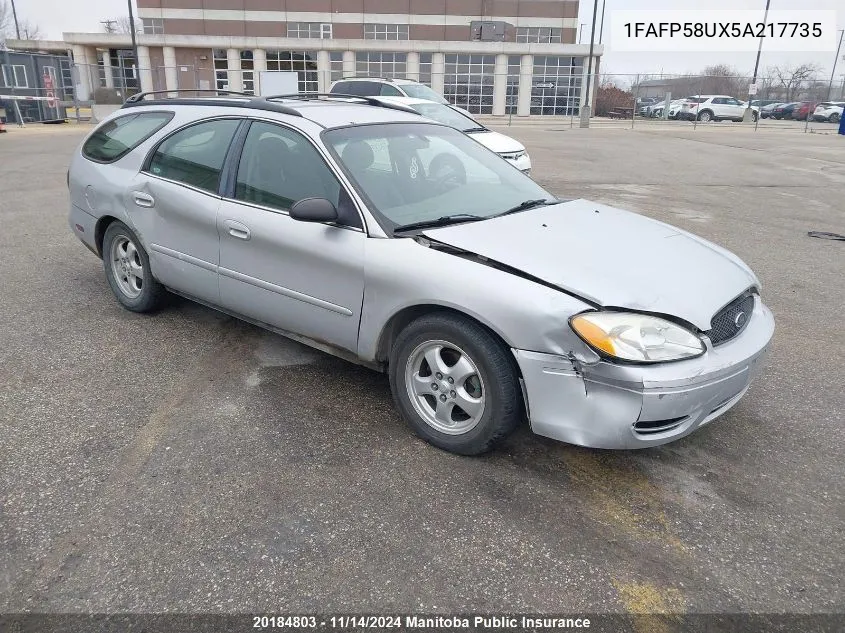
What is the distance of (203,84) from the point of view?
44906 mm

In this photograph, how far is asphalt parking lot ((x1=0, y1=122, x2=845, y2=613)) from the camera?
241 centimetres

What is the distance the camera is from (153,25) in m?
53.9

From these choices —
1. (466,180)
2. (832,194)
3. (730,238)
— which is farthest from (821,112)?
(466,180)

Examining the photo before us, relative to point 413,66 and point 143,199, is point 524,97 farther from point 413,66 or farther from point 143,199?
point 143,199

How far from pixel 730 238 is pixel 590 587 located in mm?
6790

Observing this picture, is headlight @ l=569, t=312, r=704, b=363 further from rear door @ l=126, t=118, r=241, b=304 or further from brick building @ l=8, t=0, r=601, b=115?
brick building @ l=8, t=0, r=601, b=115

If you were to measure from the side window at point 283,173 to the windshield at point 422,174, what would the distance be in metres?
0.12

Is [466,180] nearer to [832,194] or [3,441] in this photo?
[3,441]

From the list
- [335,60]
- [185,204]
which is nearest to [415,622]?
[185,204]

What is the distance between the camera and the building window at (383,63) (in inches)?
1896

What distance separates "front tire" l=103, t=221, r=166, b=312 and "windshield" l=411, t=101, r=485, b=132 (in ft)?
23.9

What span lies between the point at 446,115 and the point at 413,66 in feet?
128

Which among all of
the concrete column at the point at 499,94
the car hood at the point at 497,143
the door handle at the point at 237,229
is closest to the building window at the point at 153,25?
the concrete column at the point at 499,94

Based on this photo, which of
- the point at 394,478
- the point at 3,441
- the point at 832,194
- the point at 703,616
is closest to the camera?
the point at 703,616
